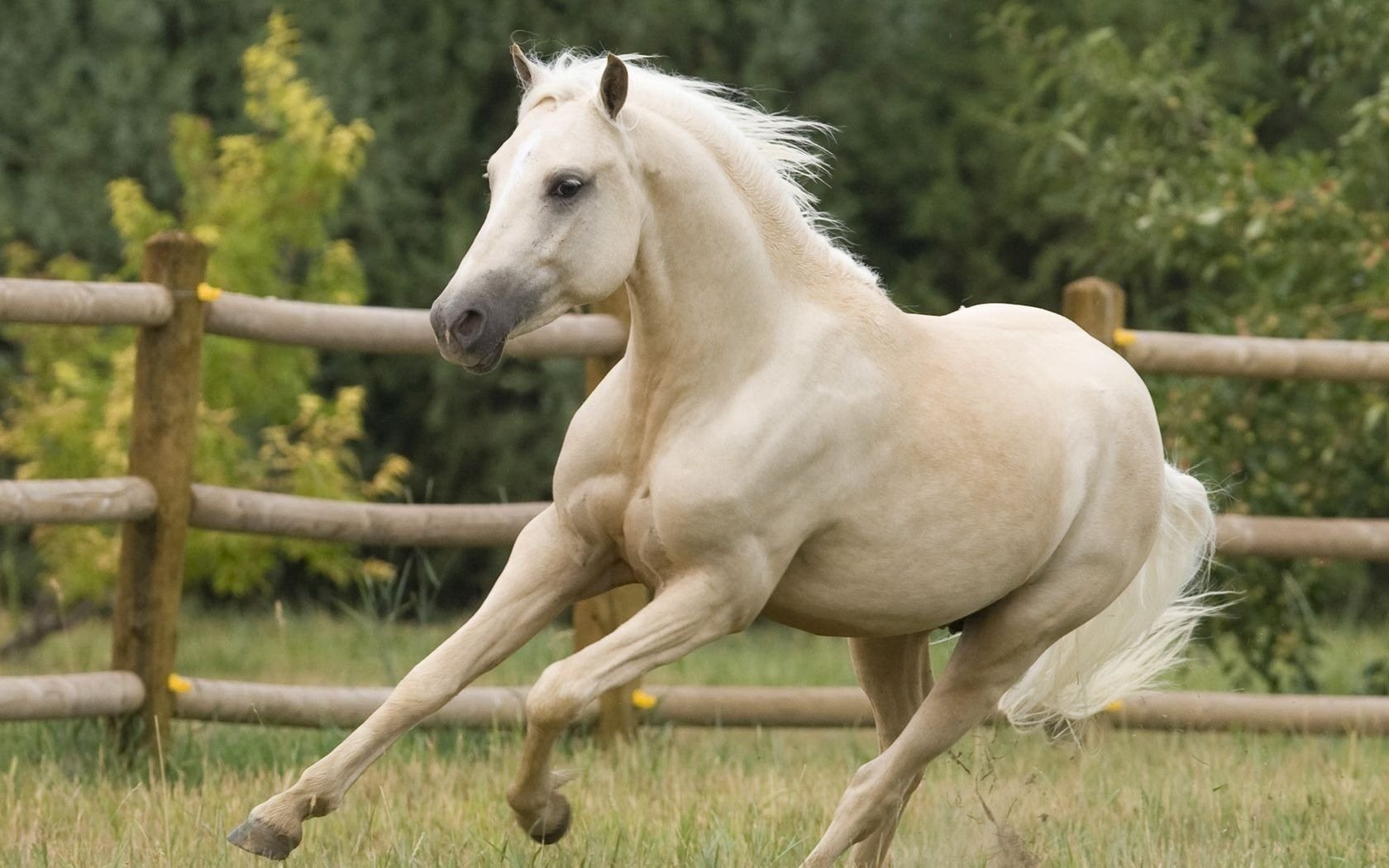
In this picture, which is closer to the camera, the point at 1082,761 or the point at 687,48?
the point at 1082,761

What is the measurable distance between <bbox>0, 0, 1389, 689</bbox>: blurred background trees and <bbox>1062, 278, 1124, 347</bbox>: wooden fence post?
263 cm

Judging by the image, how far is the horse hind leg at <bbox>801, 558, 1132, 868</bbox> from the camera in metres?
3.68

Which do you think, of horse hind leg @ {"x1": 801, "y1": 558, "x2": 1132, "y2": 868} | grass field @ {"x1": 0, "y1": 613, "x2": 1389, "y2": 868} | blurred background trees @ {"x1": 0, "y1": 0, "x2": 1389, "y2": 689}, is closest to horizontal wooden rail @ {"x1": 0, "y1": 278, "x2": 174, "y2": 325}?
grass field @ {"x1": 0, "y1": 613, "x2": 1389, "y2": 868}

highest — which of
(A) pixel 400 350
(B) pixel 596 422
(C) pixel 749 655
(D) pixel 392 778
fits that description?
(B) pixel 596 422

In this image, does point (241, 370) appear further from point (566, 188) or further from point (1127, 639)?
point (566, 188)

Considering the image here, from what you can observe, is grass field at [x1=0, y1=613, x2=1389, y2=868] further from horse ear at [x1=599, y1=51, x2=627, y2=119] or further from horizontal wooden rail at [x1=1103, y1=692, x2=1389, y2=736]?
horse ear at [x1=599, y1=51, x2=627, y2=119]

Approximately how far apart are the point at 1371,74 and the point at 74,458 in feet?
25.7

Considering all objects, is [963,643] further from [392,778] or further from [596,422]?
[392,778]

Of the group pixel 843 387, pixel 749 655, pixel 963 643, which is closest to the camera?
pixel 843 387

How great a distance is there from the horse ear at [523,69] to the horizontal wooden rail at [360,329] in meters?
1.59

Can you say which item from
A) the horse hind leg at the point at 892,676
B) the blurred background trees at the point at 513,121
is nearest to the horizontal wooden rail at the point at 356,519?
the horse hind leg at the point at 892,676

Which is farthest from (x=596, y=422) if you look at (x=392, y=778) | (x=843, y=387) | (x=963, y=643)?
(x=392, y=778)

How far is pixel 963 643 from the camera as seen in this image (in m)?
3.86

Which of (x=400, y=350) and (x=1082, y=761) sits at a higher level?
(x=400, y=350)
